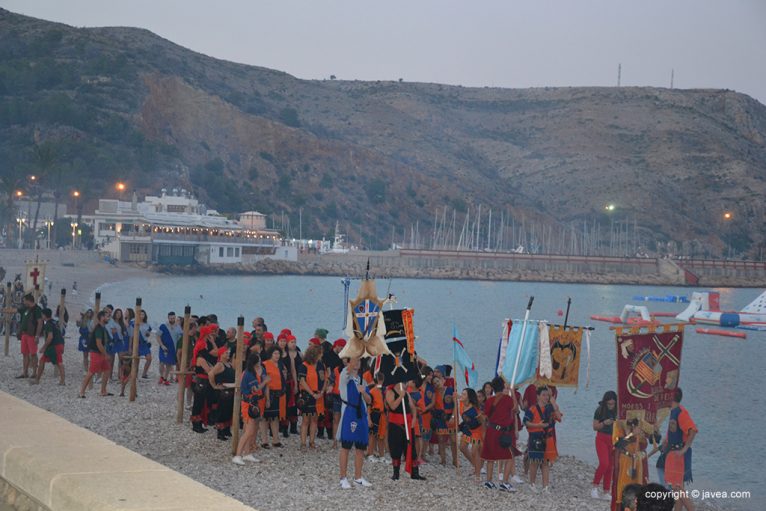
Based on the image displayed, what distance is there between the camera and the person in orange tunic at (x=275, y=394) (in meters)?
14.0

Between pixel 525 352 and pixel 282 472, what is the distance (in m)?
4.14

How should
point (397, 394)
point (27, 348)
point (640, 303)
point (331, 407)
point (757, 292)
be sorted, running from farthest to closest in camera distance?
point (757, 292), point (640, 303), point (27, 348), point (331, 407), point (397, 394)

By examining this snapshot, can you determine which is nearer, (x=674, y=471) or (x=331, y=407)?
(x=674, y=471)

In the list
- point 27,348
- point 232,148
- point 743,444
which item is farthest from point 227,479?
point 232,148

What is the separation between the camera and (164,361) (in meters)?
21.2

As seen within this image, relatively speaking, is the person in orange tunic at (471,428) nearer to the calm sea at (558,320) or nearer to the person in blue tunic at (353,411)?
the person in blue tunic at (353,411)

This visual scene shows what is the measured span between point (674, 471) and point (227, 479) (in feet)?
17.9

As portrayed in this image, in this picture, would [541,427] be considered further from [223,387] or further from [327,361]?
[223,387]

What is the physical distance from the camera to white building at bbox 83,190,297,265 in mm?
112625

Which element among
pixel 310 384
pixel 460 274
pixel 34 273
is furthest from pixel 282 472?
pixel 460 274

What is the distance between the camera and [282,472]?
13727 mm

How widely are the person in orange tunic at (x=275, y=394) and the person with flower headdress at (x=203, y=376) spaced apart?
109cm

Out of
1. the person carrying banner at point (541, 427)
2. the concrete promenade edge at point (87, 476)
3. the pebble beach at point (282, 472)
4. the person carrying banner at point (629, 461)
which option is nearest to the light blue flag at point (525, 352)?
the person carrying banner at point (541, 427)

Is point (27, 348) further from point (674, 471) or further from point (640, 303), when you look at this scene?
point (640, 303)
